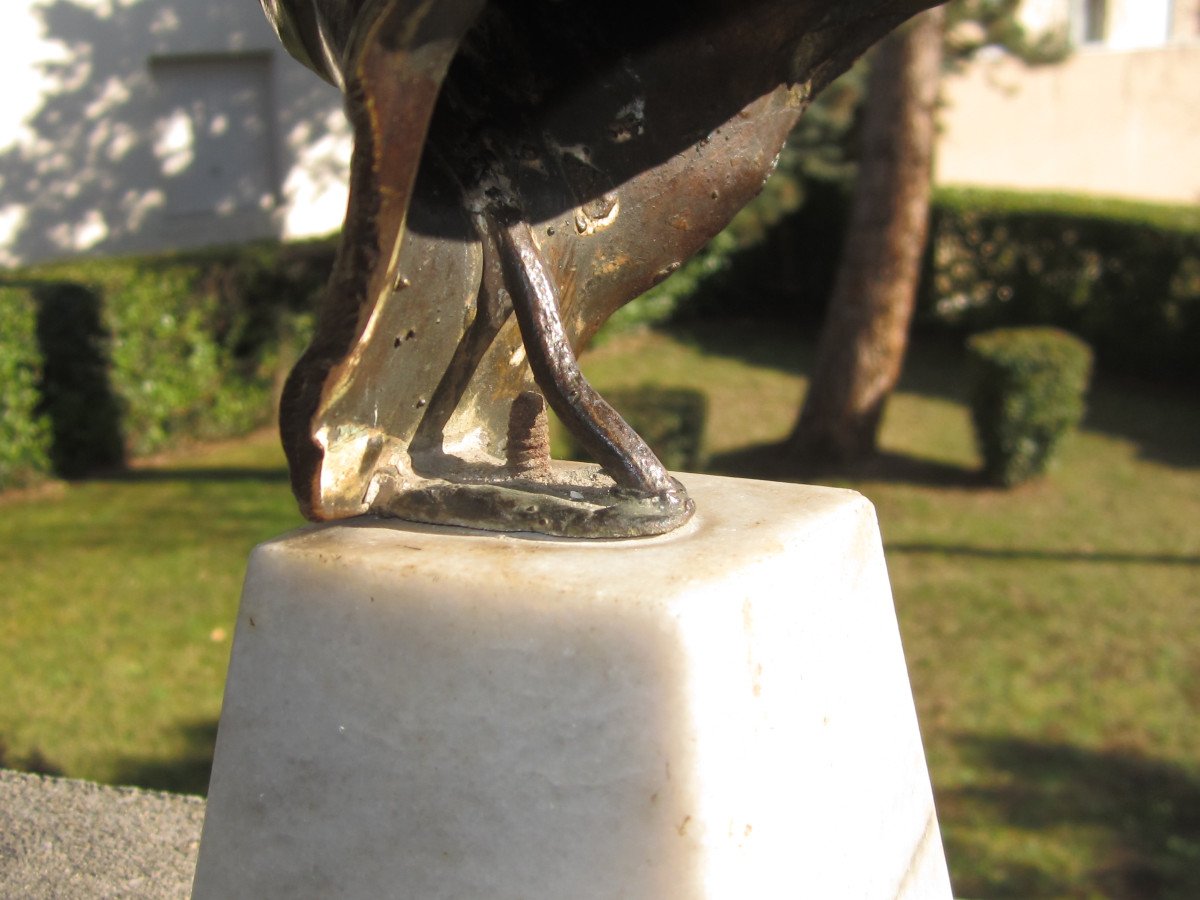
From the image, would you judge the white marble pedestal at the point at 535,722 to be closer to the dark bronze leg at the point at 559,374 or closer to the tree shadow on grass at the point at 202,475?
the dark bronze leg at the point at 559,374

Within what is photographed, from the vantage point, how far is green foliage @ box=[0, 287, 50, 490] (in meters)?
7.73

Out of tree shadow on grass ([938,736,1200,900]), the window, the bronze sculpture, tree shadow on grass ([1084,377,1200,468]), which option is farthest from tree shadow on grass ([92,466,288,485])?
the window

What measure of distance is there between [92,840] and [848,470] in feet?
22.9

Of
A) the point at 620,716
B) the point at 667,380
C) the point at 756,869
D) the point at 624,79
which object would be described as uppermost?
the point at 624,79

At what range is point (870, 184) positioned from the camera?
27.8ft

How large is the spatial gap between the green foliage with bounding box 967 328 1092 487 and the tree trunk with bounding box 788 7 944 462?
2.17ft

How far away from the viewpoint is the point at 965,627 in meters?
6.39

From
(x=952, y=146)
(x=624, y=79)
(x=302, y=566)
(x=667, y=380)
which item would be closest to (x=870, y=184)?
(x=667, y=380)

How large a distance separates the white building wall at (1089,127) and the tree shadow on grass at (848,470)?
1061 cm

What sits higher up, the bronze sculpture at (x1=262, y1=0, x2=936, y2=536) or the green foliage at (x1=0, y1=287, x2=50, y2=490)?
the bronze sculpture at (x1=262, y1=0, x2=936, y2=536)

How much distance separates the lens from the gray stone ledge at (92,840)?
2.56m

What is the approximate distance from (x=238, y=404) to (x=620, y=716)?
8517 mm

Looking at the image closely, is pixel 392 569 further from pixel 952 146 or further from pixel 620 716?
pixel 952 146

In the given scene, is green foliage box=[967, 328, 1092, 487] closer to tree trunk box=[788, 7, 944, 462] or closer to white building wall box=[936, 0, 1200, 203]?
tree trunk box=[788, 7, 944, 462]
